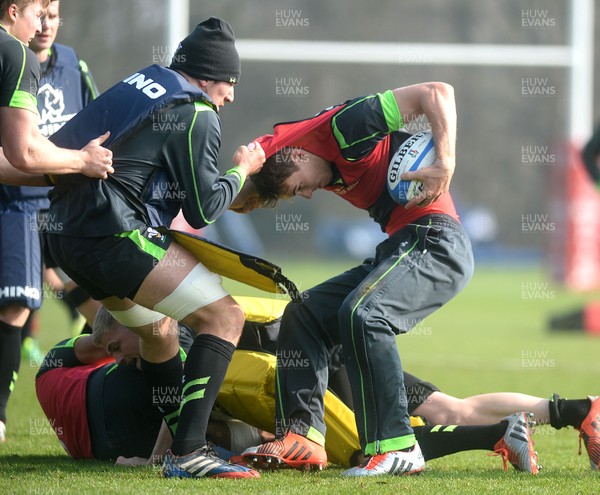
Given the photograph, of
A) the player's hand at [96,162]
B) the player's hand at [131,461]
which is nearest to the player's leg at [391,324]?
the player's hand at [131,461]

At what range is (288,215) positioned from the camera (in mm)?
28672

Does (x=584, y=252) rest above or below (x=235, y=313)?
below

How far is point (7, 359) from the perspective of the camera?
579cm

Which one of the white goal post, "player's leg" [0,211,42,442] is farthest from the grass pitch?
the white goal post

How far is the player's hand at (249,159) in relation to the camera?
4.65m

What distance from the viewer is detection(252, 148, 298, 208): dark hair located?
193 inches

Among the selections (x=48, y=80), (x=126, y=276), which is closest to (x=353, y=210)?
(x=48, y=80)

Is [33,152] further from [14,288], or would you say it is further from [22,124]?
[14,288]

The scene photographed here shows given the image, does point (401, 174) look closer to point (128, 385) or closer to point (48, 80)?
point (128, 385)

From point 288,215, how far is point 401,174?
23.9 metres

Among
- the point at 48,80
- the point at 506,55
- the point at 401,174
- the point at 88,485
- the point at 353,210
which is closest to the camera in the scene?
the point at 88,485

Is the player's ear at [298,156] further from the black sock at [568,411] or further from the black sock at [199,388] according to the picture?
the black sock at [568,411]

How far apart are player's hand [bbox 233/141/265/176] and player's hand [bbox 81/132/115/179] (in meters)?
0.68

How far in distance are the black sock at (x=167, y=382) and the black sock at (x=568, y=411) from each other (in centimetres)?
172
